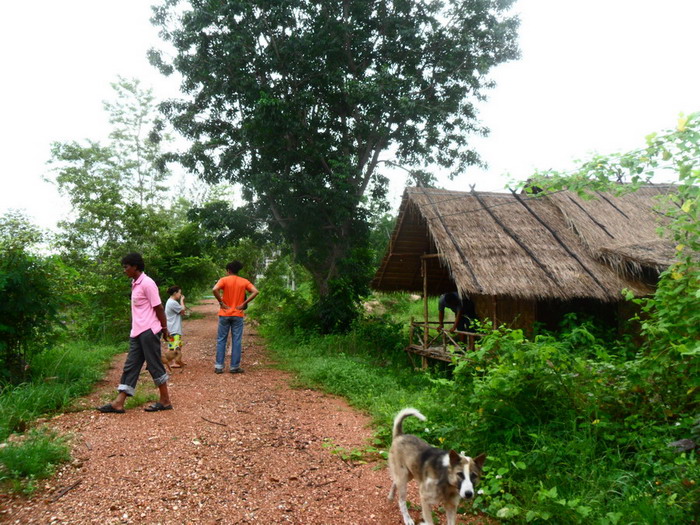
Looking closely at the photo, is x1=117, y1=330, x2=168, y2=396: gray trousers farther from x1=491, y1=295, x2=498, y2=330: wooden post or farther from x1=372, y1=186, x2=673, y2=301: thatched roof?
x1=491, y1=295, x2=498, y2=330: wooden post

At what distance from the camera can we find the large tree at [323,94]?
39.7ft

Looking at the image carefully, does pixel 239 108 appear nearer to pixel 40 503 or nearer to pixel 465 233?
pixel 465 233

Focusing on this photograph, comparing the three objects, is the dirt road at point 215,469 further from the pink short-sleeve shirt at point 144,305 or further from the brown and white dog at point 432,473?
the pink short-sleeve shirt at point 144,305

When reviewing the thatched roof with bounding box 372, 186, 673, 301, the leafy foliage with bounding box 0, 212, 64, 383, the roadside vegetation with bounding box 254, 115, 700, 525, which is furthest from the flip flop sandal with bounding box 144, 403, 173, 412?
the thatched roof with bounding box 372, 186, 673, 301

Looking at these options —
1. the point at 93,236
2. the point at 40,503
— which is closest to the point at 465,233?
the point at 40,503

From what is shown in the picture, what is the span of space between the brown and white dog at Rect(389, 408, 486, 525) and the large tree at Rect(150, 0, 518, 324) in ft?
31.5

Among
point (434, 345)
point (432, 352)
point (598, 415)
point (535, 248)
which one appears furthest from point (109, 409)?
point (535, 248)

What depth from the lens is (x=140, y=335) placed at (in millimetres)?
5289

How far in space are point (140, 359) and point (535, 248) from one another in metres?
6.81

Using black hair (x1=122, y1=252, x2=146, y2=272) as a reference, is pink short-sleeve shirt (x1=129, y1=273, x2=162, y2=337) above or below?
below

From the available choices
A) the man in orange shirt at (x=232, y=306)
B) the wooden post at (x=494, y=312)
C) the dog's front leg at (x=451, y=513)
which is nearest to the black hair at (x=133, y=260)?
the man in orange shirt at (x=232, y=306)

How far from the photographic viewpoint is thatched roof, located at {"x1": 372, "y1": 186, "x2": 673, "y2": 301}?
7.56m

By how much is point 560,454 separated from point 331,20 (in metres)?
12.1

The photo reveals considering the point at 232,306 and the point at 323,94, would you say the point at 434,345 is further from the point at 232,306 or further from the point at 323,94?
the point at 323,94
